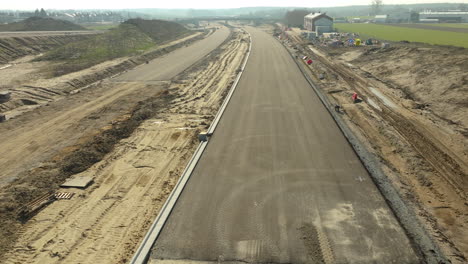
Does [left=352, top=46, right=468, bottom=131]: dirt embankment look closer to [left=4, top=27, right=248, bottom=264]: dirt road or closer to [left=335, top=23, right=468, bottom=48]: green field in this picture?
[left=335, top=23, right=468, bottom=48]: green field

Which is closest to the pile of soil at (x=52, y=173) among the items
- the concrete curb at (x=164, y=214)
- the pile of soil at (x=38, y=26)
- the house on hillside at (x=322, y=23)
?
the concrete curb at (x=164, y=214)

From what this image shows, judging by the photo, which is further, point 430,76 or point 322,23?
point 322,23

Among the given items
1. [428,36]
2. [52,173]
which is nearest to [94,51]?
[52,173]

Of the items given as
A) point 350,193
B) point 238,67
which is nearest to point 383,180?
point 350,193

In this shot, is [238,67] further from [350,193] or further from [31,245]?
[31,245]

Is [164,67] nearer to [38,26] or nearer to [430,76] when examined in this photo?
[430,76]
